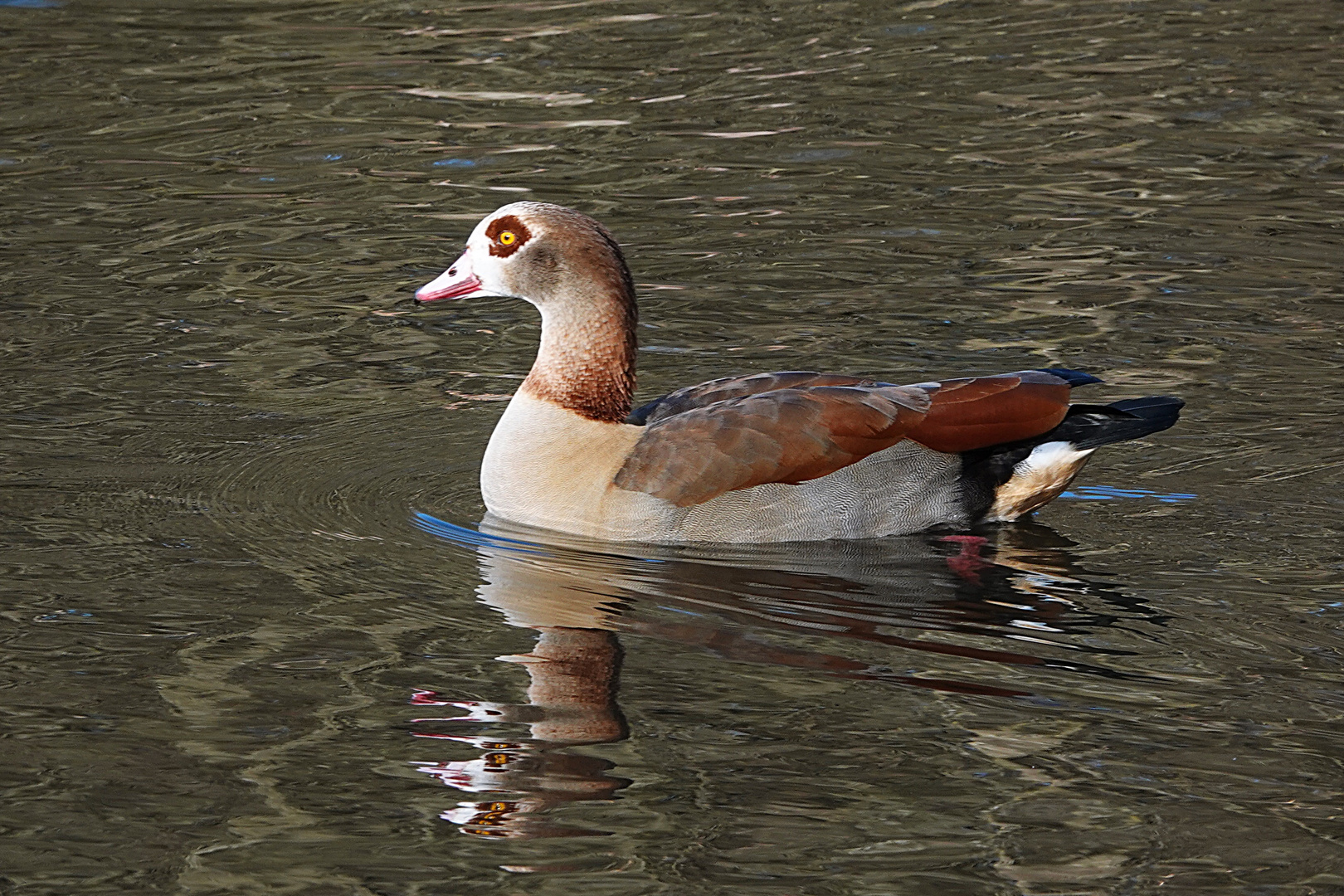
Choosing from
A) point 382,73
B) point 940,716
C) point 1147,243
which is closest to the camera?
point 940,716

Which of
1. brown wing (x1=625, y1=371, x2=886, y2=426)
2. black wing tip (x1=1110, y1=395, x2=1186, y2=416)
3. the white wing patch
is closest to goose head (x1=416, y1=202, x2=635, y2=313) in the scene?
brown wing (x1=625, y1=371, x2=886, y2=426)

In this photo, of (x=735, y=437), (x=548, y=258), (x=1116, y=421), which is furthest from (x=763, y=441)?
(x=1116, y=421)

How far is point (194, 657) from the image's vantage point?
21.6 ft

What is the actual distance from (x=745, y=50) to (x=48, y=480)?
341 inches

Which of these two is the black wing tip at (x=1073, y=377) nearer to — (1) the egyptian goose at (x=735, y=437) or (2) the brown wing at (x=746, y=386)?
(1) the egyptian goose at (x=735, y=437)

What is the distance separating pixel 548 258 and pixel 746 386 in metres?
0.94

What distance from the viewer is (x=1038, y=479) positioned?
26.3ft

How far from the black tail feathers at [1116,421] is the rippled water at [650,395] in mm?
344

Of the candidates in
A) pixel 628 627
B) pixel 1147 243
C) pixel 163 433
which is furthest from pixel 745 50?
pixel 628 627

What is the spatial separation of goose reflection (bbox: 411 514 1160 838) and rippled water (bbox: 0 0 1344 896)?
2 cm

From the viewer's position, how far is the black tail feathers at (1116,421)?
789cm

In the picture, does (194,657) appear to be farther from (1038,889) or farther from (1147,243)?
(1147,243)

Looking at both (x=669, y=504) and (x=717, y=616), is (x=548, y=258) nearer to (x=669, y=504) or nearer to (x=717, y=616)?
(x=669, y=504)

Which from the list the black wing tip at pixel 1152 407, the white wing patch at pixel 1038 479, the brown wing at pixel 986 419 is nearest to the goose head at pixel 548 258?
the brown wing at pixel 986 419
